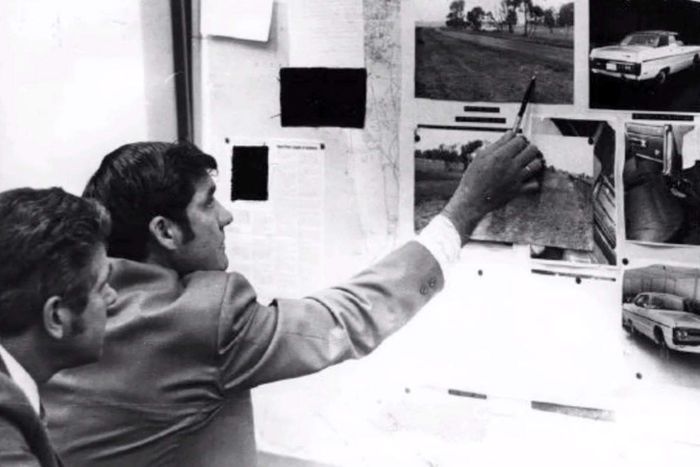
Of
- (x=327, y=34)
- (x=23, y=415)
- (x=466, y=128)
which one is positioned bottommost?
(x=23, y=415)

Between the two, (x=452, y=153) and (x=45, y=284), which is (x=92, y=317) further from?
(x=452, y=153)

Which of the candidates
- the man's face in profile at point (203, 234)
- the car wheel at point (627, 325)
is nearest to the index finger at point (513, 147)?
the car wheel at point (627, 325)

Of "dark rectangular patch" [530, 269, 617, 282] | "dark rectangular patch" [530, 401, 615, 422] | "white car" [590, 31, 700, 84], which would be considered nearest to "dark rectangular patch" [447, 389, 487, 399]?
"dark rectangular patch" [530, 401, 615, 422]

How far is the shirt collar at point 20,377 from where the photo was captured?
761 millimetres

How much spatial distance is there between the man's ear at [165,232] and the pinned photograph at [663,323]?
0.47 meters

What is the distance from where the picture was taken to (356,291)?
3.20 ft

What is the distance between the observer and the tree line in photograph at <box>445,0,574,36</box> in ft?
2.95

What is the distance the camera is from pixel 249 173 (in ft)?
3.64

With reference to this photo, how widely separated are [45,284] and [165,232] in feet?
0.73

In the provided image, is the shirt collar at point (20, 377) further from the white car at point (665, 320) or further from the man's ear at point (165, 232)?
the white car at point (665, 320)

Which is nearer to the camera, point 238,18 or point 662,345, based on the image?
point 662,345

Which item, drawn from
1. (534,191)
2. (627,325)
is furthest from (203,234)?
(627,325)

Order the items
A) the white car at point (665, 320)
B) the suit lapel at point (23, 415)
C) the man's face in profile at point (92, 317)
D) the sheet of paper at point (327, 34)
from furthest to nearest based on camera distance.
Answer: the sheet of paper at point (327, 34) < the white car at point (665, 320) < the man's face in profile at point (92, 317) < the suit lapel at point (23, 415)

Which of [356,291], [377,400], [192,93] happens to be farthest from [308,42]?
[377,400]
